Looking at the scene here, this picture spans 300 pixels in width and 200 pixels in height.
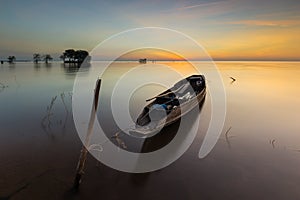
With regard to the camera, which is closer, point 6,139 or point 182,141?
point 6,139

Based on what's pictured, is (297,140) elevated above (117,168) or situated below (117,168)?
above

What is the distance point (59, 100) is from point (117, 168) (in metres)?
8.76

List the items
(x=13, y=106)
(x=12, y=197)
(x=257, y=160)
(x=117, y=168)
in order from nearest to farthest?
(x=12, y=197) < (x=117, y=168) < (x=257, y=160) < (x=13, y=106)

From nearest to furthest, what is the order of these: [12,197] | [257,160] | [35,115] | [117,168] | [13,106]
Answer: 1. [12,197]
2. [117,168]
3. [257,160]
4. [35,115]
5. [13,106]

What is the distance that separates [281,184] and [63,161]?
6.19 meters

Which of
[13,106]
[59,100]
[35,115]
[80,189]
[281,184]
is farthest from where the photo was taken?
[59,100]

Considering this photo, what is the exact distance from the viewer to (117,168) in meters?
5.69

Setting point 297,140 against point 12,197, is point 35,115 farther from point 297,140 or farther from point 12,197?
point 297,140

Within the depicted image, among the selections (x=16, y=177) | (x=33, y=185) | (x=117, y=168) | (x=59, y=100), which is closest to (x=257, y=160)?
(x=117, y=168)

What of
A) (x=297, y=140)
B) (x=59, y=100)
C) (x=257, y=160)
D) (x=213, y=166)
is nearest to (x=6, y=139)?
(x=59, y=100)

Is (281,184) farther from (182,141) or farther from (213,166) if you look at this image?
(182,141)

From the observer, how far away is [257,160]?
6285 mm

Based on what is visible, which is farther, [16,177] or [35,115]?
[35,115]

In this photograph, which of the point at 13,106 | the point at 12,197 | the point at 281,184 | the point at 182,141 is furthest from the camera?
the point at 13,106
